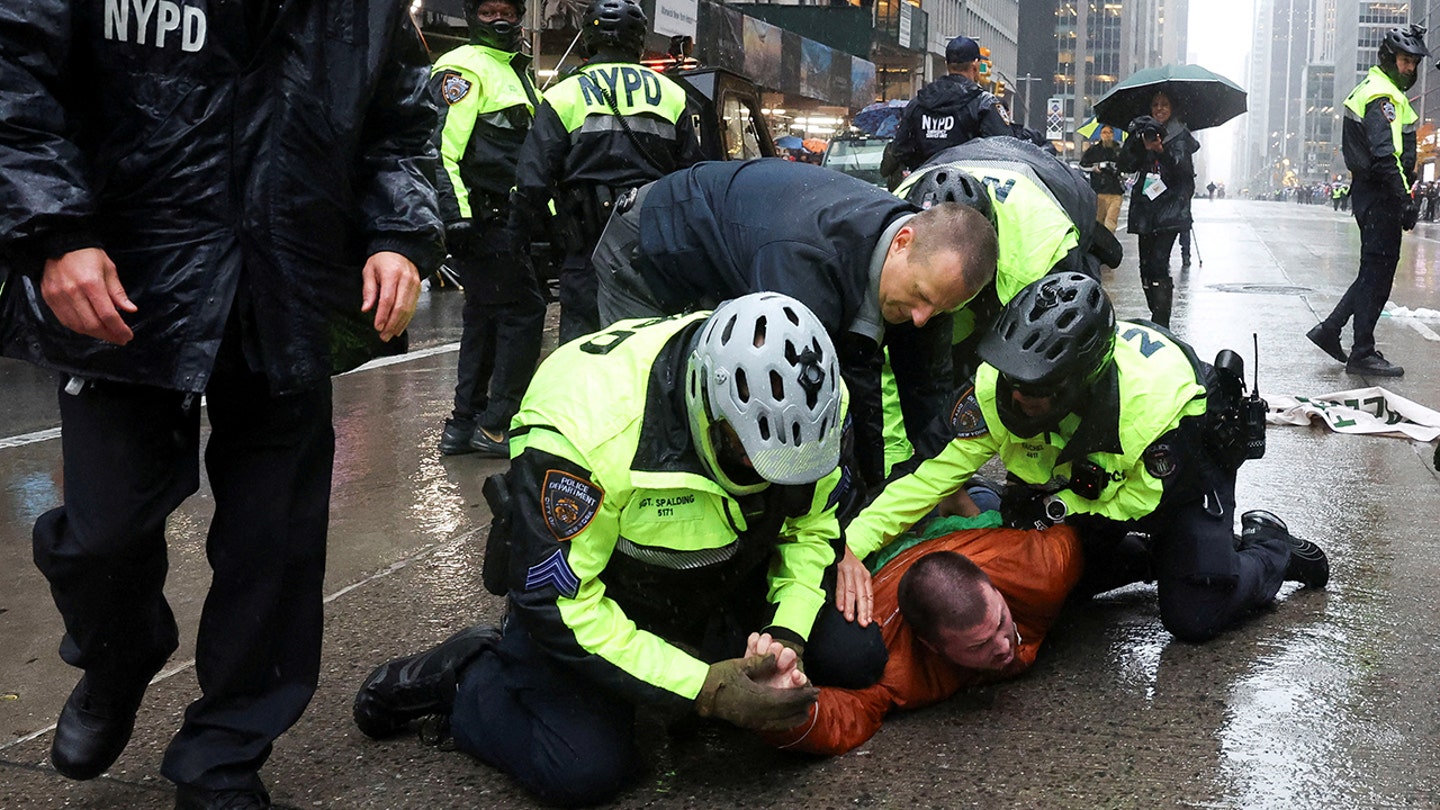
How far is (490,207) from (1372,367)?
17.9 ft

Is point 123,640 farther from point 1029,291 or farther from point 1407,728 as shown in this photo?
point 1407,728

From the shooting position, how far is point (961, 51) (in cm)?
849

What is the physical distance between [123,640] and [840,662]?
149cm

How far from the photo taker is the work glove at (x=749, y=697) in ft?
8.52

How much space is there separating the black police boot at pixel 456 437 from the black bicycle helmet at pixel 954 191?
2.60m

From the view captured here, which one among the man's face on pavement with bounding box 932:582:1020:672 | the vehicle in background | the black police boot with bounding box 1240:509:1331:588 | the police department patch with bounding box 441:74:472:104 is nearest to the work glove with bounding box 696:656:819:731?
the man's face on pavement with bounding box 932:582:1020:672

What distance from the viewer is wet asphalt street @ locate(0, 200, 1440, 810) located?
2799 millimetres

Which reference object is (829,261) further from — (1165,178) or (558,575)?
(1165,178)

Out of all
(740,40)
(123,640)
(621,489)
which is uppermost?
(740,40)

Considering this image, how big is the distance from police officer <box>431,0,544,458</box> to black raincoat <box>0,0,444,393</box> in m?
3.33

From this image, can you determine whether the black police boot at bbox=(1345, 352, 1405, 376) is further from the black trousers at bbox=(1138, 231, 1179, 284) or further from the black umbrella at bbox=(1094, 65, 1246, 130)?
the black umbrella at bbox=(1094, 65, 1246, 130)

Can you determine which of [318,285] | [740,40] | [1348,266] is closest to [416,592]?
[318,285]

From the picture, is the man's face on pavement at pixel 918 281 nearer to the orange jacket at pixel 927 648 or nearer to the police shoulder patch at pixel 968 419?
the police shoulder patch at pixel 968 419

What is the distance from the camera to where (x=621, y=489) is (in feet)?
8.43
